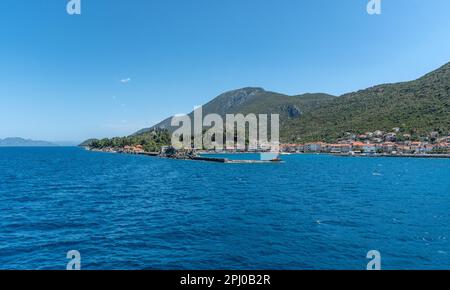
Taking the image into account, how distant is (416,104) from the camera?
643 feet

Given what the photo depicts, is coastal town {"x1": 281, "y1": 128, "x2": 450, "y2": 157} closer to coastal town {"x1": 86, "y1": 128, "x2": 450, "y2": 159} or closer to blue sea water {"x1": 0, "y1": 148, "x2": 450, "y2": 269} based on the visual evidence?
coastal town {"x1": 86, "y1": 128, "x2": 450, "y2": 159}

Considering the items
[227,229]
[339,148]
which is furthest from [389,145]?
[227,229]

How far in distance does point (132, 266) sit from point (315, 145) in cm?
19324

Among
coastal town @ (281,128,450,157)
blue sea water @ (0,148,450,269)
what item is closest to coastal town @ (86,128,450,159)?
coastal town @ (281,128,450,157)

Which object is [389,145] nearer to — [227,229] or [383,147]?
[383,147]

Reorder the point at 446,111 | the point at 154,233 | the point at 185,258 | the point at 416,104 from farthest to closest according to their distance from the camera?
the point at 416,104 < the point at 446,111 < the point at 154,233 < the point at 185,258

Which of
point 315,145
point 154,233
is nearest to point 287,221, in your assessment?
point 154,233

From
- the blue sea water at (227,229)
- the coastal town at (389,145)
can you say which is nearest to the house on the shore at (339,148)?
the coastal town at (389,145)

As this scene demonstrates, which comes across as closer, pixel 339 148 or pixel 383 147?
pixel 383 147

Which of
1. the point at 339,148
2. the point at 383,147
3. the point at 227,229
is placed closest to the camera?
the point at 227,229

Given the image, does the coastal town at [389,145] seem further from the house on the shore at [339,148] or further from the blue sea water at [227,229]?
the blue sea water at [227,229]

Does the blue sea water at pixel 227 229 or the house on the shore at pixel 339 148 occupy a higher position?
the house on the shore at pixel 339 148

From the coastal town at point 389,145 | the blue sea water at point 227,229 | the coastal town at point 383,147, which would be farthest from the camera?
the coastal town at point 389,145
